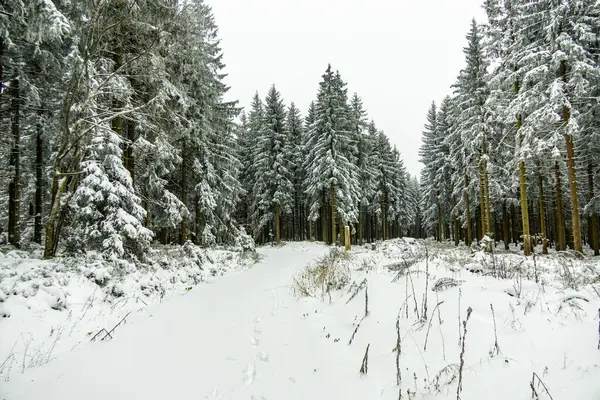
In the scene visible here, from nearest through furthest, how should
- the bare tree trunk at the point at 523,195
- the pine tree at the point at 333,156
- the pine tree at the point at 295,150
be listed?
the bare tree trunk at the point at 523,195 → the pine tree at the point at 333,156 → the pine tree at the point at 295,150

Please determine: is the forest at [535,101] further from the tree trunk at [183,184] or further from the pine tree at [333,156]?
the tree trunk at [183,184]

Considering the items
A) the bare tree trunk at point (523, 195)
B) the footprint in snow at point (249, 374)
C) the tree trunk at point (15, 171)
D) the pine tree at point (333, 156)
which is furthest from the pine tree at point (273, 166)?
the footprint in snow at point (249, 374)

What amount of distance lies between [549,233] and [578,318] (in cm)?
4447

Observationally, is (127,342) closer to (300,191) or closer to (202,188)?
(202,188)

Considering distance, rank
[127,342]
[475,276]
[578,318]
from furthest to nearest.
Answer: [475,276]
[127,342]
[578,318]

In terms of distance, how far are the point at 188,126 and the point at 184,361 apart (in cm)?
1324

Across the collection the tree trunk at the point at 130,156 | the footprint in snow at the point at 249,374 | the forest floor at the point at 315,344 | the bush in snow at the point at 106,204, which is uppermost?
the tree trunk at the point at 130,156

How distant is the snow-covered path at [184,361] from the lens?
3047 millimetres

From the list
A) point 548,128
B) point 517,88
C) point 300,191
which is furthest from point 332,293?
point 300,191

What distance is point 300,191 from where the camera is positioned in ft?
114

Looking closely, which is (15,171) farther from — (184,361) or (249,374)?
(249,374)

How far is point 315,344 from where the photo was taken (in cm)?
433

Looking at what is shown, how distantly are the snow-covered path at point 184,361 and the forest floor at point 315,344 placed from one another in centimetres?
2

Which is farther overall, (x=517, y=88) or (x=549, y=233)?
(x=549, y=233)
